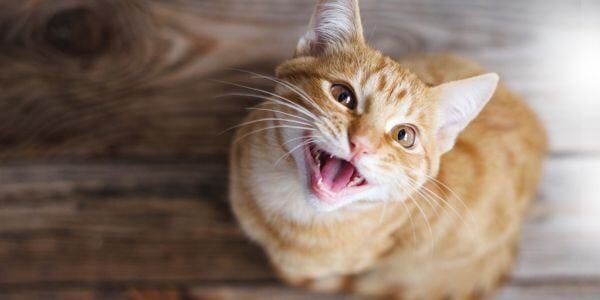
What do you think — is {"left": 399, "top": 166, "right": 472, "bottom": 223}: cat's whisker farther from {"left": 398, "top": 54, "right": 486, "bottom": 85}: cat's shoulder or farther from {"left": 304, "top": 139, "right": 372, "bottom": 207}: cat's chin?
{"left": 398, "top": 54, "right": 486, "bottom": 85}: cat's shoulder

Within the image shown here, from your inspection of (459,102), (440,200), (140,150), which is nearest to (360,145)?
(459,102)

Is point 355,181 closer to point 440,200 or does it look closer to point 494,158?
point 440,200

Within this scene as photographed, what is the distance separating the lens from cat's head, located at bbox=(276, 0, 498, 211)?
108cm

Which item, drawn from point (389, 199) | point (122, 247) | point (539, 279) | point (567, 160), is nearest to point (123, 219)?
point (122, 247)

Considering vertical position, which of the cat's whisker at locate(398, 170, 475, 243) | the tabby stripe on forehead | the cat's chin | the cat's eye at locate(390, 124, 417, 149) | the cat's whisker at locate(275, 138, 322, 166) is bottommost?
the cat's whisker at locate(398, 170, 475, 243)

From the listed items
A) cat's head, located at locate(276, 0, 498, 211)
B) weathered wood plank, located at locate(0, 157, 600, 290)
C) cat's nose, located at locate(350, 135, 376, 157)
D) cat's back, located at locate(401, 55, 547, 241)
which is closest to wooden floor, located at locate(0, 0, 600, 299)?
weathered wood plank, located at locate(0, 157, 600, 290)

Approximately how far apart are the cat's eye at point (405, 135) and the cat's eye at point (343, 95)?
108 mm

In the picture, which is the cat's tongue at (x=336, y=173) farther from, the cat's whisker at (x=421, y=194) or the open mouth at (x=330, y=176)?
the cat's whisker at (x=421, y=194)

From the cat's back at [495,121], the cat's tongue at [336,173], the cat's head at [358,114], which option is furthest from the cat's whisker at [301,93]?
the cat's back at [495,121]

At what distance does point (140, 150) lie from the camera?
5.68 ft

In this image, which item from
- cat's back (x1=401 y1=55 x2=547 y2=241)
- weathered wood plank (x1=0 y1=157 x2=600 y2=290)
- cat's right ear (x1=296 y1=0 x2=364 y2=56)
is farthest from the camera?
weathered wood plank (x1=0 y1=157 x2=600 y2=290)

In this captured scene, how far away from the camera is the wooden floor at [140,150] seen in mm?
1688

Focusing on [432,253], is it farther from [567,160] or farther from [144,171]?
[144,171]

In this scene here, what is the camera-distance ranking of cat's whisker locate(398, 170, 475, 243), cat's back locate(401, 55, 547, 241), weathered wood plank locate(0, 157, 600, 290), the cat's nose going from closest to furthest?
the cat's nose → cat's whisker locate(398, 170, 475, 243) → cat's back locate(401, 55, 547, 241) → weathered wood plank locate(0, 157, 600, 290)
